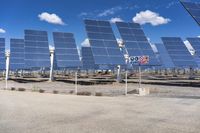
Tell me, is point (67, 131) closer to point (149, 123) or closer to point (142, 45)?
point (149, 123)

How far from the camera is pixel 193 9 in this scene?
131 ft

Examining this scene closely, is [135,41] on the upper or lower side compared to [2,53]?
upper

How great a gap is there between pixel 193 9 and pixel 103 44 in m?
12.0

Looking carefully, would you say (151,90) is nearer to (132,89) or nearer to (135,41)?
(132,89)

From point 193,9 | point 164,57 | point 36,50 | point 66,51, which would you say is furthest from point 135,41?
point 164,57

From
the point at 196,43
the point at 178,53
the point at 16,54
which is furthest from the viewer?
the point at 16,54

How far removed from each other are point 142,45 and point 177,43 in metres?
11.7

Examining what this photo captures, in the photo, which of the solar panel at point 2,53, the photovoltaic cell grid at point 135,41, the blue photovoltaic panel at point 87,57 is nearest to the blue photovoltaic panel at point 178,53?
the photovoltaic cell grid at point 135,41

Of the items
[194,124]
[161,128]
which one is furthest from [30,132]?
[194,124]

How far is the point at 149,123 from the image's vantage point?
41.5 ft

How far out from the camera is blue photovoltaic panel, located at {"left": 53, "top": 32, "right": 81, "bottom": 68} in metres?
49.2

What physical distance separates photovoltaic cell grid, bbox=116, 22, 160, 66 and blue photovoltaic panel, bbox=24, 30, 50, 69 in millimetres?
12252

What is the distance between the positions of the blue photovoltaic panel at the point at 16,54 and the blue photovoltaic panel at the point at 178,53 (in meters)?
23.8

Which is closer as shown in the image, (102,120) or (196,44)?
(102,120)
